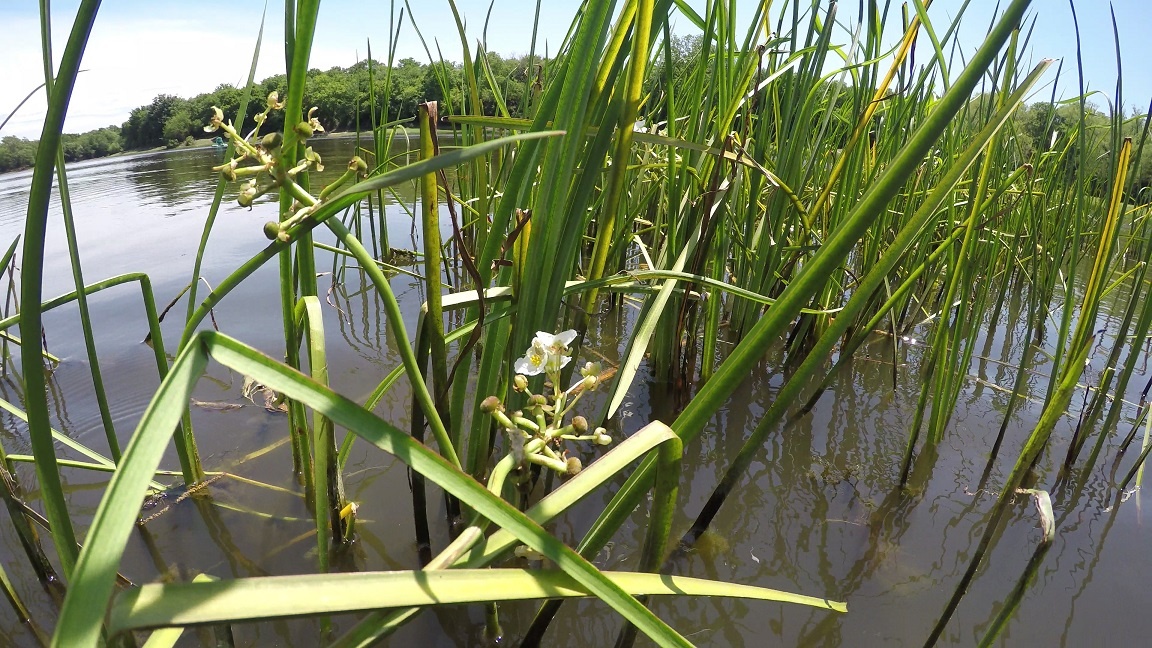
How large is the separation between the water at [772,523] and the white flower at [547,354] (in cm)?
43

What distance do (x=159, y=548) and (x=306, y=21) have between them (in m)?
0.91

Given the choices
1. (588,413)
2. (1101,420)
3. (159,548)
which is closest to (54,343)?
(159,548)

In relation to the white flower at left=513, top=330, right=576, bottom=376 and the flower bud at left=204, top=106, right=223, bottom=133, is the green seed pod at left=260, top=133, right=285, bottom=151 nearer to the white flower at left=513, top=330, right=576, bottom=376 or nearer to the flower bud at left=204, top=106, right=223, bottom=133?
the flower bud at left=204, top=106, right=223, bottom=133

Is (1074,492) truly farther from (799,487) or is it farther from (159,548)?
(159,548)

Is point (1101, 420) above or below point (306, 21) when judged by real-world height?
below

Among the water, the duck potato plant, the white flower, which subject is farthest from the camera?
the water

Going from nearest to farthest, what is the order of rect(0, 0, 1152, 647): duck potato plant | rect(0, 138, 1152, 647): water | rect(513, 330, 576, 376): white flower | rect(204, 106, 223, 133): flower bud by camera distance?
1. rect(0, 0, 1152, 647): duck potato plant
2. rect(204, 106, 223, 133): flower bud
3. rect(513, 330, 576, 376): white flower
4. rect(0, 138, 1152, 647): water

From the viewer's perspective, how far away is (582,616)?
0.87 metres

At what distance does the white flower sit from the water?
1.42 feet

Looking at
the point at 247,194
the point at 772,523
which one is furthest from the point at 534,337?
the point at 772,523

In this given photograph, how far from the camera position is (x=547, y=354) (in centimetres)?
66

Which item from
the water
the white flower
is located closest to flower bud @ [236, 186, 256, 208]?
the white flower

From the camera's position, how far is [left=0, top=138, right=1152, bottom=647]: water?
86 centimetres

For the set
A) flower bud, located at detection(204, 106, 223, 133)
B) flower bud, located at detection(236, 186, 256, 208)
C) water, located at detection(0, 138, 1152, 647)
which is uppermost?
flower bud, located at detection(204, 106, 223, 133)
